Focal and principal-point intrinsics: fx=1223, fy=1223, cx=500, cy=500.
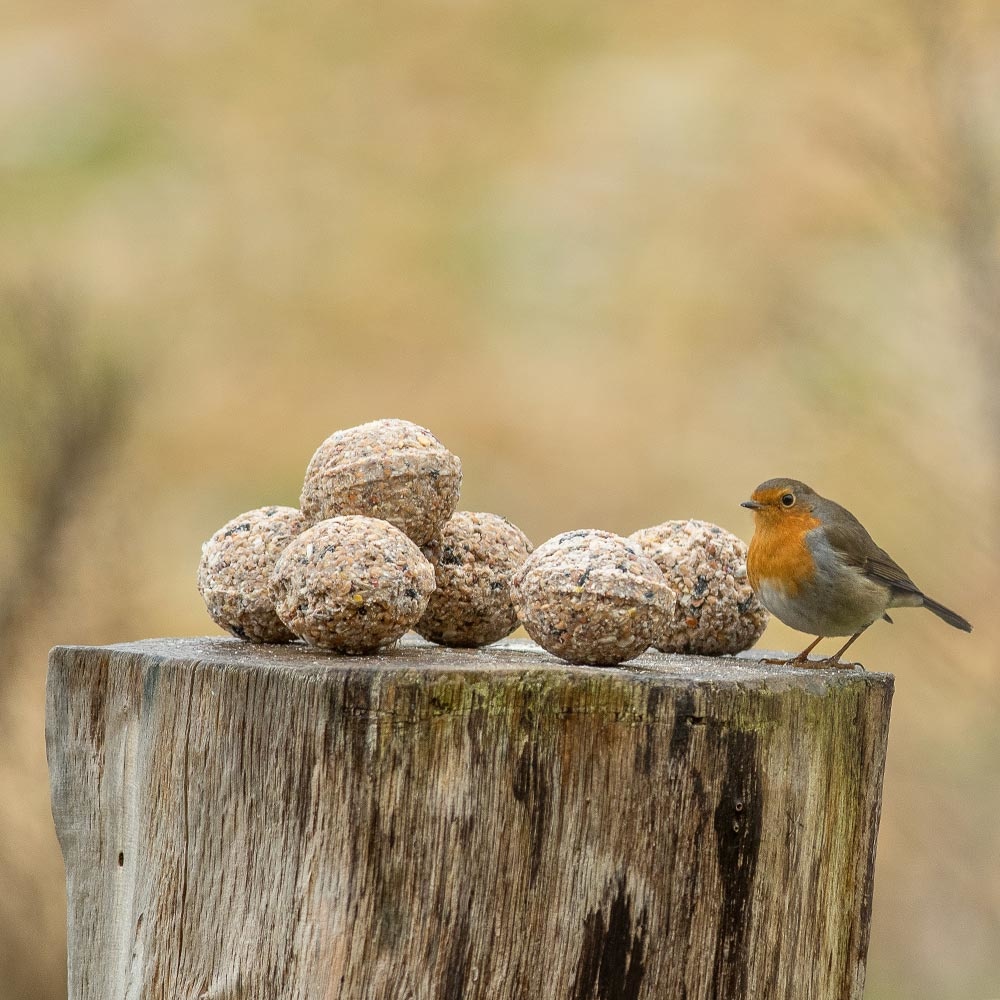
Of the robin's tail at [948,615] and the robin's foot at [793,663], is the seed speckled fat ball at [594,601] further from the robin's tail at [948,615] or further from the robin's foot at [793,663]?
the robin's tail at [948,615]

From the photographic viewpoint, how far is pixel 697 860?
5.62 feet

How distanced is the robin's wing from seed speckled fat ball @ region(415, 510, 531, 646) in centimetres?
59

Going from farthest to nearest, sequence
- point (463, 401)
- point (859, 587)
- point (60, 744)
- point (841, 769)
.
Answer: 1. point (463, 401)
2. point (859, 587)
3. point (60, 744)
4. point (841, 769)

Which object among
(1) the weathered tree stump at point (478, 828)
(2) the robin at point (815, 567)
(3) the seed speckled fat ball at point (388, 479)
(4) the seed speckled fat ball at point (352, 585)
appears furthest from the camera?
(2) the robin at point (815, 567)

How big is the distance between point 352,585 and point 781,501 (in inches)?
37.1

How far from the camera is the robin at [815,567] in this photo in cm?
219

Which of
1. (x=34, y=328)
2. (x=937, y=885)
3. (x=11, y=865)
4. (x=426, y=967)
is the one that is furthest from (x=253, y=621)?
(x=937, y=885)

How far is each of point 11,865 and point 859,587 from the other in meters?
2.46

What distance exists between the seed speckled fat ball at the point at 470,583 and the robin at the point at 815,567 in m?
0.45

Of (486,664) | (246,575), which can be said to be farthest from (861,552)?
(246,575)

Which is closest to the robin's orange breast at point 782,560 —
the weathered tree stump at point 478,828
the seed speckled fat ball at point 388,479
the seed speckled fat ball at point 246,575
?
the weathered tree stump at point 478,828

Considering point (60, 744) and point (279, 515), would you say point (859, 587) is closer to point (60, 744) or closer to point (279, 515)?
point (279, 515)

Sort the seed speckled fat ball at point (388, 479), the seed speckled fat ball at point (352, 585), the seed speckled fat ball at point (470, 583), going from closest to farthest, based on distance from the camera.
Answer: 1. the seed speckled fat ball at point (352, 585)
2. the seed speckled fat ball at point (388, 479)
3. the seed speckled fat ball at point (470, 583)

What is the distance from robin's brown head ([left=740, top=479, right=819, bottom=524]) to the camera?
2311 mm
